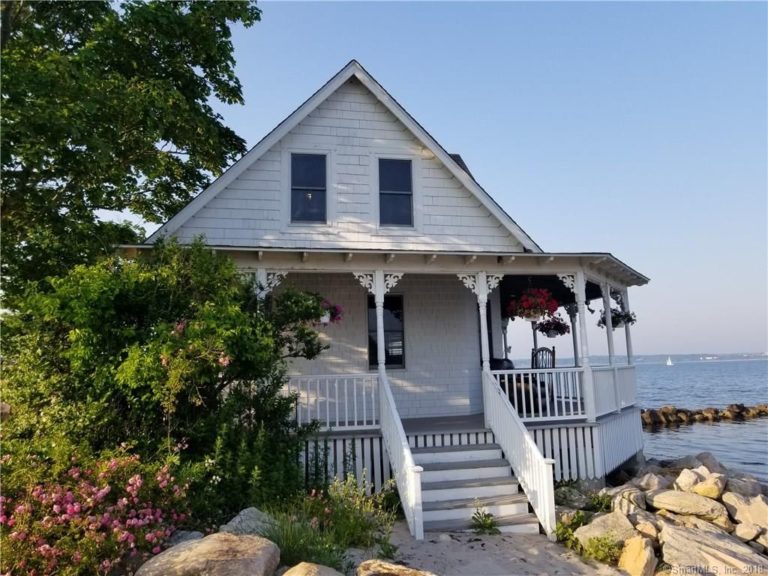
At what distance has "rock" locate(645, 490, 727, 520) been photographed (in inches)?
291

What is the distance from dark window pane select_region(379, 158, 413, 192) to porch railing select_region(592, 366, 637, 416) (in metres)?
5.30

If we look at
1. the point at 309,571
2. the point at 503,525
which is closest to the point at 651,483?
the point at 503,525

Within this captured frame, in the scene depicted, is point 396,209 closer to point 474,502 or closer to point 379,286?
point 379,286

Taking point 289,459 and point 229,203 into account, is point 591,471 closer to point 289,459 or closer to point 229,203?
point 289,459

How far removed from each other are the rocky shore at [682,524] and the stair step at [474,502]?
61cm

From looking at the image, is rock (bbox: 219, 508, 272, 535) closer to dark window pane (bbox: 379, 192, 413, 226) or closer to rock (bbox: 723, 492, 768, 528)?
dark window pane (bbox: 379, 192, 413, 226)

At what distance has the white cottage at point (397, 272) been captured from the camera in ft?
29.2

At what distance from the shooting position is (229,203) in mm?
9906

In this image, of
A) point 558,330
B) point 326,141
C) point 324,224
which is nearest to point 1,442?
point 324,224

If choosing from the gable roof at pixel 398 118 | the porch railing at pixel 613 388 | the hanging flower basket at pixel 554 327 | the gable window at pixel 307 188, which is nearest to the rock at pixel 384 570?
the porch railing at pixel 613 388

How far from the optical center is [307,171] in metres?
10.4

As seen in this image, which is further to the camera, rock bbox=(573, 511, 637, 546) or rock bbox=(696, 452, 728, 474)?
rock bbox=(696, 452, 728, 474)

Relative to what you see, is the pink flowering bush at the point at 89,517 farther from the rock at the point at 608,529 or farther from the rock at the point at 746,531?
the rock at the point at 746,531

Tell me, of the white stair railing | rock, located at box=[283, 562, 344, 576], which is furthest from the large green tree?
the white stair railing
